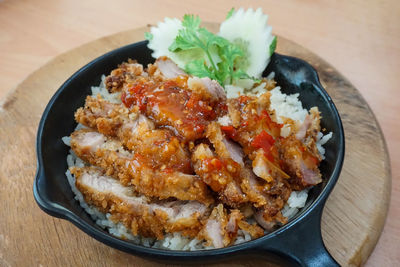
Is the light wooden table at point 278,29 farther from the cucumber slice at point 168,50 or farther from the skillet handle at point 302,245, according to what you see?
the skillet handle at point 302,245

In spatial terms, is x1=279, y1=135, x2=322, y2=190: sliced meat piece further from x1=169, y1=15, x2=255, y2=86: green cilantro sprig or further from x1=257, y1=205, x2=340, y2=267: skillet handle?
x1=169, y1=15, x2=255, y2=86: green cilantro sprig

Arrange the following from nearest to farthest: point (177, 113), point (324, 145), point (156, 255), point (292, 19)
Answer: point (156, 255) < point (177, 113) < point (324, 145) < point (292, 19)

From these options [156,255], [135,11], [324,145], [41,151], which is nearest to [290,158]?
[324,145]

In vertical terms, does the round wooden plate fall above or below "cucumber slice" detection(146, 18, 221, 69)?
below

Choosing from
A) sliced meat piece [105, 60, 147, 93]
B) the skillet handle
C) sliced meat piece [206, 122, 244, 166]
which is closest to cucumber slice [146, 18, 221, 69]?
sliced meat piece [105, 60, 147, 93]

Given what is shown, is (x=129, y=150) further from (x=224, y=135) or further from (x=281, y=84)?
(x=281, y=84)

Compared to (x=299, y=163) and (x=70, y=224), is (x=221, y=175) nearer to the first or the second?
(x=299, y=163)

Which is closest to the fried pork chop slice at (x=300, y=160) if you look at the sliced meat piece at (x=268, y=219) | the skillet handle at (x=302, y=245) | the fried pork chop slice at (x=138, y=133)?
the sliced meat piece at (x=268, y=219)
